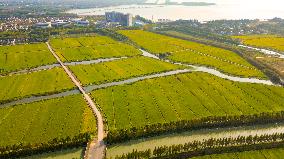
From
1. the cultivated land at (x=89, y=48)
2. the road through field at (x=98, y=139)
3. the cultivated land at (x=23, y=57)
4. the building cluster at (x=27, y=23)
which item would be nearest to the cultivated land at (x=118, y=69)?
the road through field at (x=98, y=139)

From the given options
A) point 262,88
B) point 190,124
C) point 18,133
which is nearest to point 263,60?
point 262,88

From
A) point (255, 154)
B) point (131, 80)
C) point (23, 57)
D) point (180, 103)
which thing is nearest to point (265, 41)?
point (131, 80)

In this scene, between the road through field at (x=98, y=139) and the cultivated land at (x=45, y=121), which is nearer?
the road through field at (x=98, y=139)

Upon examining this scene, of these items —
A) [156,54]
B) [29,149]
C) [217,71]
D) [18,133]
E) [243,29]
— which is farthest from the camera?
[243,29]

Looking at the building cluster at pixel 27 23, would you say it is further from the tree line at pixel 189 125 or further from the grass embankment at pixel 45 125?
the tree line at pixel 189 125

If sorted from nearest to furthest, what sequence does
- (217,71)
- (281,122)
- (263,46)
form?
(281,122)
(217,71)
(263,46)

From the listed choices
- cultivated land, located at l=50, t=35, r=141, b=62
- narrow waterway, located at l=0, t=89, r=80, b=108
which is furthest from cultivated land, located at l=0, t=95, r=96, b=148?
cultivated land, located at l=50, t=35, r=141, b=62

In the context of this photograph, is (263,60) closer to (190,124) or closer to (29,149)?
(190,124)
